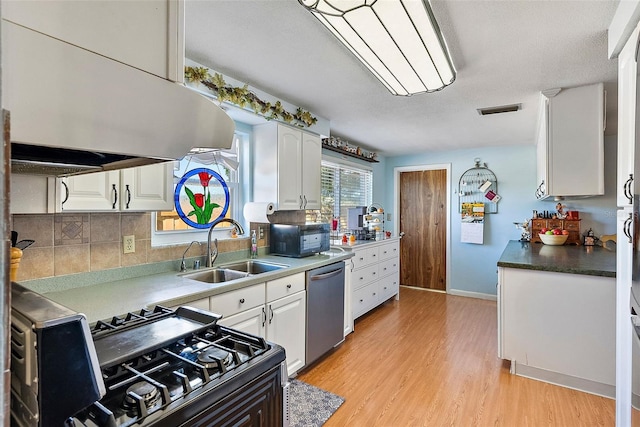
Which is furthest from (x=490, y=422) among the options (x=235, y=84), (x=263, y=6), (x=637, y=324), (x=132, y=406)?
Answer: (x=235, y=84)

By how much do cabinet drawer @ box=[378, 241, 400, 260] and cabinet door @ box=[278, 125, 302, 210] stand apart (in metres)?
1.55

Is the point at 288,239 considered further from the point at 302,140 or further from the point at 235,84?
the point at 235,84

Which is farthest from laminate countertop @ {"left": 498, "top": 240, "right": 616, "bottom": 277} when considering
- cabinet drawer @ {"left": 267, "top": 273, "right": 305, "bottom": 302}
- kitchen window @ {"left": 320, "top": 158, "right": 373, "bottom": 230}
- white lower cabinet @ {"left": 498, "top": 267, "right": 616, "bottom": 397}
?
kitchen window @ {"left": 320, "top": 158, "right": 373, "bottom": 230}

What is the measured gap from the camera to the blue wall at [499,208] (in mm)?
4082

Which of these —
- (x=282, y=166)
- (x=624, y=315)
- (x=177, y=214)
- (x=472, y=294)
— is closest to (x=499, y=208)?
(x=472, y=294)

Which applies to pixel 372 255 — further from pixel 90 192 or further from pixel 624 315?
pixel 90 192

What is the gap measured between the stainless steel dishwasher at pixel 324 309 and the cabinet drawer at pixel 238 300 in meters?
0.54

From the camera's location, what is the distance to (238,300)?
2.00 metres

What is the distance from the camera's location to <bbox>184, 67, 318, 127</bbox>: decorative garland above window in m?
2.14

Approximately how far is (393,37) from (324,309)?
2079 millimetres

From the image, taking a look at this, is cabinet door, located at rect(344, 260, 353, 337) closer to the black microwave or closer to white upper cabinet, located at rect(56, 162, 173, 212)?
the black microwave

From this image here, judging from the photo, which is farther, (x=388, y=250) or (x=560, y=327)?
(x=388, y=250)

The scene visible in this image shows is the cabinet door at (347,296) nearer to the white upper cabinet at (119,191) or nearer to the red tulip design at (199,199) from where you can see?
the red tulip design at (199,199)

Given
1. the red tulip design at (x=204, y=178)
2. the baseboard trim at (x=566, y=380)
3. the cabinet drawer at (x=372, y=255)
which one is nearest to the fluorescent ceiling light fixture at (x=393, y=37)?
the red tulip design at (x=204, y=178)
